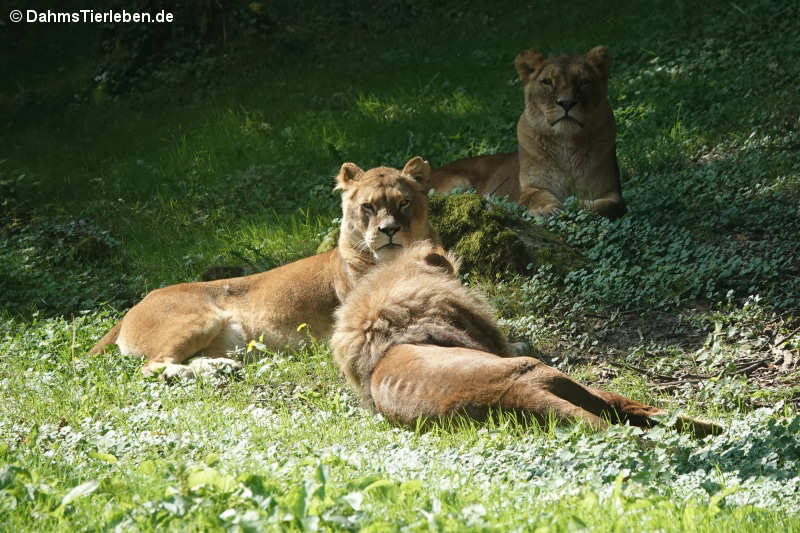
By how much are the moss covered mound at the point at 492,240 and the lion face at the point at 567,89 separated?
1822 millimetres

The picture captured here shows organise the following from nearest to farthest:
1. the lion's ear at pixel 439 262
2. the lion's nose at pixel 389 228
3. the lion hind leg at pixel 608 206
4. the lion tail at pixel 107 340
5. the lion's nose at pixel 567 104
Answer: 1. the lion's ear at pixel 439 262
2. the lion's nose at pixel 389 228
3. the lion tail at pixel 107 340
4. the lion hind leg at pixel 608 206
5. the lion's nose at pixel 567 104

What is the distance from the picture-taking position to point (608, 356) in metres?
7.18

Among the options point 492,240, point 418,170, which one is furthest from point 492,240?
point 418,170

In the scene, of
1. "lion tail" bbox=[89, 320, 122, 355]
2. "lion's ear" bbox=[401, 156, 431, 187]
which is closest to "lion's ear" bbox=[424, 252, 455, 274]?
"lion's ear" bbox=[401, 156, 431, 187]

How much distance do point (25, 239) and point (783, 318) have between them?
8349mm

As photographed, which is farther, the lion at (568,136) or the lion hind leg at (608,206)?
the lion at (568,136)

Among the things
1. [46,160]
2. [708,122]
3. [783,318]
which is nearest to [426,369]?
[783,318]

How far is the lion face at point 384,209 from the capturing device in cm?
777

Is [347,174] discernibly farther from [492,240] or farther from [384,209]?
[492,240]

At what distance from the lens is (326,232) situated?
34.8 ft

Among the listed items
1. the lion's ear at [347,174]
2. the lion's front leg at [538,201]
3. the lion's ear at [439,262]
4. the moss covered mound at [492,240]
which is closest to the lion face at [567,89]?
the lion's front leg at [538,201]

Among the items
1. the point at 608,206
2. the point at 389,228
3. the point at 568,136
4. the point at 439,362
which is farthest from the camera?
the point at 568,136

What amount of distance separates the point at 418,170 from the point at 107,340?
2847mm

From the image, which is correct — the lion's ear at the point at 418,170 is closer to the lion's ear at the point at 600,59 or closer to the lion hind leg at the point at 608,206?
the lion hind leg at the point at 608,206
